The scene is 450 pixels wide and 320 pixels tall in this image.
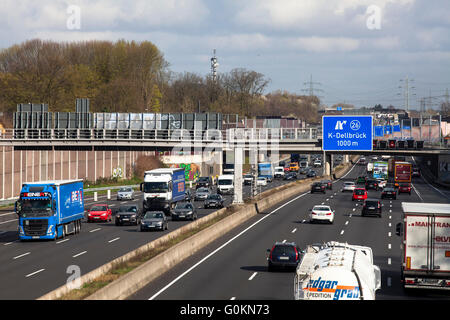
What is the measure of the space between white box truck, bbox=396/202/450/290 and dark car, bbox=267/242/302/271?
744cm

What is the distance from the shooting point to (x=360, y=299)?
20.0 metres

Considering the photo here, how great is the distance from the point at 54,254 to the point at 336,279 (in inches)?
896

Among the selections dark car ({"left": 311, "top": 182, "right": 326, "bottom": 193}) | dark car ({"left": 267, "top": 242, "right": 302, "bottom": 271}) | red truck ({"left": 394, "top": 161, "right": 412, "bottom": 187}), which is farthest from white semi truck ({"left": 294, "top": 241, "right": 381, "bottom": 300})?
red truck ({"left": 394, "top": 161, "right": 412, "bottom": 187})

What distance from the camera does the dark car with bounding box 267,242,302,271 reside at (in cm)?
3400

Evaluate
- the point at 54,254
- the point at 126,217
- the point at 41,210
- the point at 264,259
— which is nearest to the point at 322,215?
the point at 126,217

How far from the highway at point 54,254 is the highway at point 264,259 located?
3.99 metres

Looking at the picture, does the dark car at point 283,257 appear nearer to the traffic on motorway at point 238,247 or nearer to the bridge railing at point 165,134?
the traffic on motorway at point 238,247

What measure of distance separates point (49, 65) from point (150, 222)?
6354 cm

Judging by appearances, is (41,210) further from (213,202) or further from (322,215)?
(213,202)

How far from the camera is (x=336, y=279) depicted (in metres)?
20.2

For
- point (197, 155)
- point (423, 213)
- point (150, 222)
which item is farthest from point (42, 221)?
point (197, 155)

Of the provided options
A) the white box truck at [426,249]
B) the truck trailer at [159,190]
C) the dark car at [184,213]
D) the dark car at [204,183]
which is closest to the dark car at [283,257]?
the white box truck at [426,249]

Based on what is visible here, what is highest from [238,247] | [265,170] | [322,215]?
[265,170]
